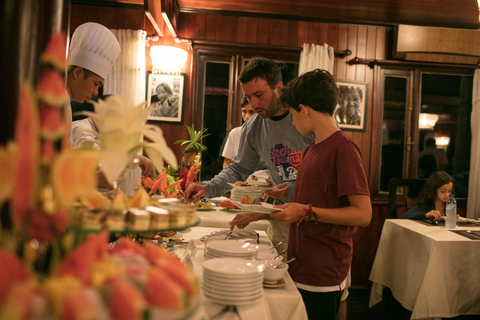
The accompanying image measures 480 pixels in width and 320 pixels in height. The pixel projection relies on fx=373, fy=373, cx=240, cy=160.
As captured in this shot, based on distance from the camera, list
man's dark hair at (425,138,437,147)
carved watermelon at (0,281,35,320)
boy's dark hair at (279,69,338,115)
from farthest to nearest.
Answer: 1. man's dark hair at (425,138,437,147)
2. boy's dark hair at (279,69,338,115)
3. carved watermelon at (0,281,35,320)

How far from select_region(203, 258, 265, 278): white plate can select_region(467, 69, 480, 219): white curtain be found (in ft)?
15.2

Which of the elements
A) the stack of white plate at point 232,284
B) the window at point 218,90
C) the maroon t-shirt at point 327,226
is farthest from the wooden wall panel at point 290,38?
the stack of white plate at point 232,284

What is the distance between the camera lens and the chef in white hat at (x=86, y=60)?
1.72 metres

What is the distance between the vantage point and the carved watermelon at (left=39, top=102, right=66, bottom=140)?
54cm

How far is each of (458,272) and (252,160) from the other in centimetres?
171

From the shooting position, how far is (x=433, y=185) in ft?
12.0

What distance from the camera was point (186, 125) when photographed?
4.63 meters

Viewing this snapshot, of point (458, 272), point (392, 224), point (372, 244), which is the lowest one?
point (372, 244)

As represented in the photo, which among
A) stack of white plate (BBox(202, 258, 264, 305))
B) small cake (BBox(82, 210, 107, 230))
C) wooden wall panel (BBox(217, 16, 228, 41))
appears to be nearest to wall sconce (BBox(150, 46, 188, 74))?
wooden wall panel (BBox(217, 16, 228, 41))

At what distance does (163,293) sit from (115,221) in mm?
228

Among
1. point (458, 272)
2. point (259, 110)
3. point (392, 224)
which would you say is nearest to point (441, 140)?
point (392, 224)

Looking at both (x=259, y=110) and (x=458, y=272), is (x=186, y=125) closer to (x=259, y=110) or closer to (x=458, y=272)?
(x=259, y=110)

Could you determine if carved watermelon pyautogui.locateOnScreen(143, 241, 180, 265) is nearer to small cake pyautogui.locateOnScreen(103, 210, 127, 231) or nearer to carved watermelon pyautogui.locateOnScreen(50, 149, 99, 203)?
small cake pyautogui.locateOnScreen(103, 210, 127, 231)

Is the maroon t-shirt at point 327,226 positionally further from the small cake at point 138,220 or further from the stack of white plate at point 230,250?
the small cake at point 138,220
